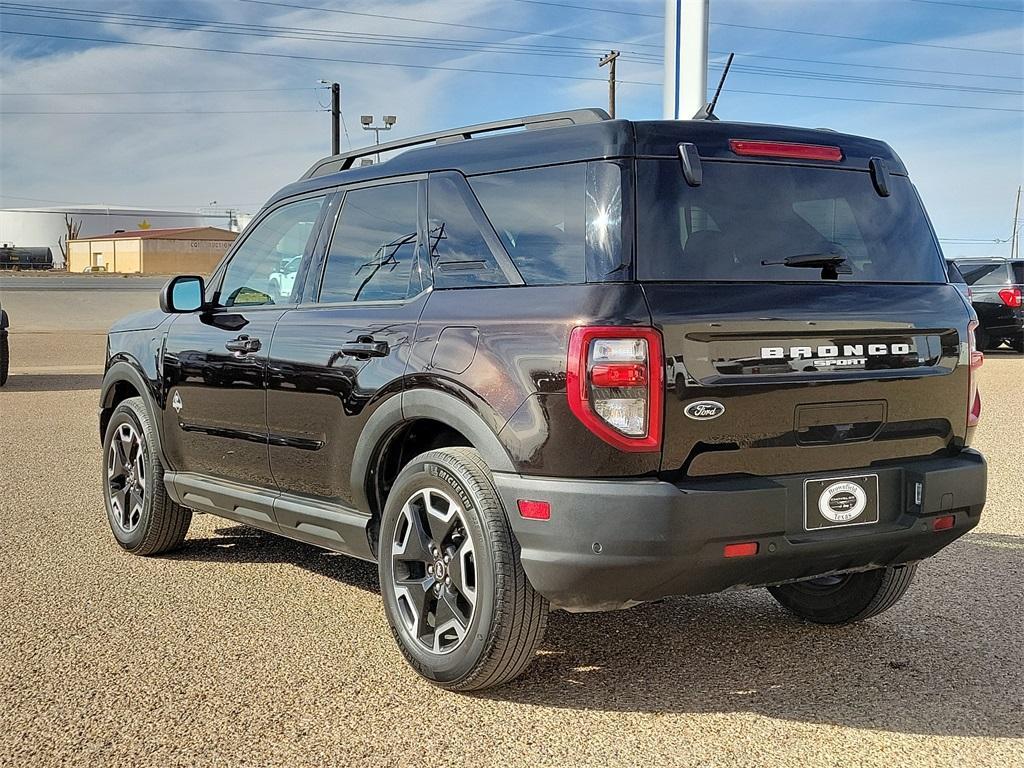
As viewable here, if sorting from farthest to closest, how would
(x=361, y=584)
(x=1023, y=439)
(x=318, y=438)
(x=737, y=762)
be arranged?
(x=1023, y=439) → (x=361, y=584) → (x=318, y=438) → (x=737, y=762)

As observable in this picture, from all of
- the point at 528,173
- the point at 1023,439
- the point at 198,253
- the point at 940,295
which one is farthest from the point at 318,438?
the point at 198,253

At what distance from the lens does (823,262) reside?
4.00m

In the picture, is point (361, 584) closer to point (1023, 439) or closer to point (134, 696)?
point (134, 696)

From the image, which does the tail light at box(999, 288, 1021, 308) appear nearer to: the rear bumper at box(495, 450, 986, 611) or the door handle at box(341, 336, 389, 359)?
the rear bumper at box(495, 450, 986, 611)

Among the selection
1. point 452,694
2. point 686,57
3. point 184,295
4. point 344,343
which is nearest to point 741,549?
point 452,694

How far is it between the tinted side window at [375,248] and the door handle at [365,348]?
201mm

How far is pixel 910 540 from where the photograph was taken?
399cm

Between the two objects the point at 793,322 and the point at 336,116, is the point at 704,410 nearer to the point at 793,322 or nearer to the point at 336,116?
the point at 793,322

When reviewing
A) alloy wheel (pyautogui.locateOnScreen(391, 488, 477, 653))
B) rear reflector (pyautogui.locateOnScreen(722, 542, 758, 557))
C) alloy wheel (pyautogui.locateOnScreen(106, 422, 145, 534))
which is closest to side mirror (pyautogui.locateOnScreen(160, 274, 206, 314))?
alloy wheel (pyautogui.locateOnScreen(106, 422, 145, 534))

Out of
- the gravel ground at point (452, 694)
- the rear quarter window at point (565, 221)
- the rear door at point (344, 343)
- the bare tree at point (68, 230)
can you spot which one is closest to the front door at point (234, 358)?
the rear door at point (344, 343)

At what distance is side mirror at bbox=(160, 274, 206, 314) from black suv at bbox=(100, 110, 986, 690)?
92cm

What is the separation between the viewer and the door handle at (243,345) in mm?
5145

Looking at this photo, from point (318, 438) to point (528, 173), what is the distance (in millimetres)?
1410

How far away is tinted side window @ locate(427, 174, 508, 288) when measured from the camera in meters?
4.14
